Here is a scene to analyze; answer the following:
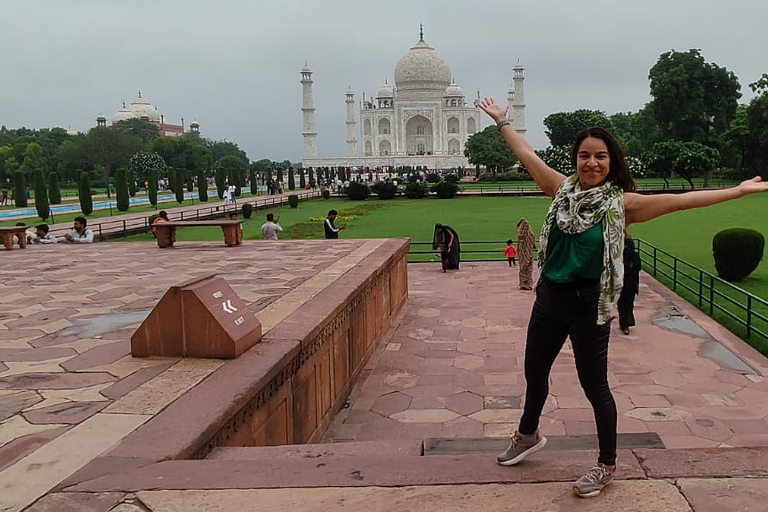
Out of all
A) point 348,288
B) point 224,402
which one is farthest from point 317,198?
point 224,402

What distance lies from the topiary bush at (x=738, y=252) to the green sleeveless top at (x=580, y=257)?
295 inches

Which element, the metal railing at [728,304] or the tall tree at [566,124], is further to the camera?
the tall tree at [566,124]

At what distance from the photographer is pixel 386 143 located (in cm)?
6981

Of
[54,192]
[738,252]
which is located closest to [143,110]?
[54,192]

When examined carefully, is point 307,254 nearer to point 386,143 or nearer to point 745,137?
point 745,137

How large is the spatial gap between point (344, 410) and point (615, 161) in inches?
114

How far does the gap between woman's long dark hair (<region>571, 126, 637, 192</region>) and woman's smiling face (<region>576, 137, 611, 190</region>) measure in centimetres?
1

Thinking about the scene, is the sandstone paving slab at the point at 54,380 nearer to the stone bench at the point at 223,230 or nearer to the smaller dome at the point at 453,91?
the stone bench at the point at 223,230

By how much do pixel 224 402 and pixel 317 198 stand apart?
97.3 feet

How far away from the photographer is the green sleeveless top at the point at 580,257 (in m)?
1.95

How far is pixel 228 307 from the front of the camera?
11.2ft

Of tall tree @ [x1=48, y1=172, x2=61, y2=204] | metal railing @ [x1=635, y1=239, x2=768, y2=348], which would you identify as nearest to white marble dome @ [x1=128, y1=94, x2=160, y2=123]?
tall tree @ [x1=48, y1=172, x2=61, y2=204]

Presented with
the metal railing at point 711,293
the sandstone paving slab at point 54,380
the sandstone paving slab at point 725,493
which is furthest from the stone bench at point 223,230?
the sandstone paving slab at point 725,493

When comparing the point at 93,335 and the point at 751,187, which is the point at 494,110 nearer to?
the point at 751,187
